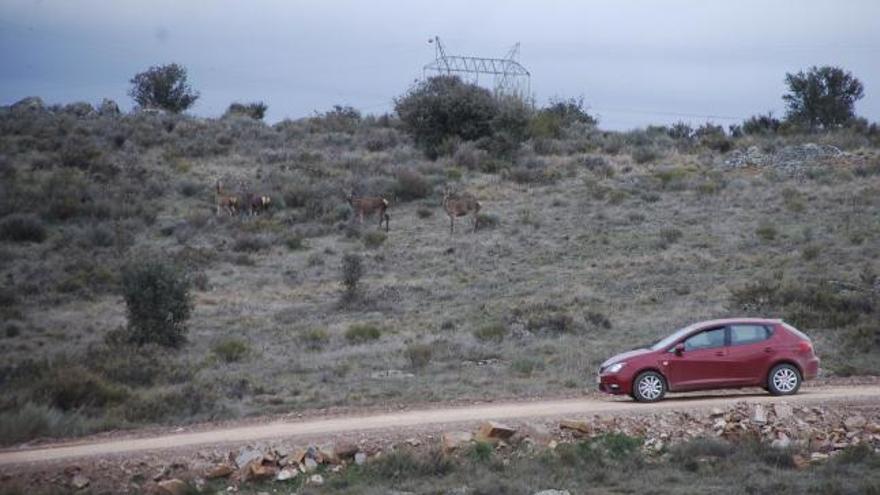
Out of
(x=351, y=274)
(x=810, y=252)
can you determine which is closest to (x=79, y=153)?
(x=351, y=274)

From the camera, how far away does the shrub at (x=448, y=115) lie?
62000 mm

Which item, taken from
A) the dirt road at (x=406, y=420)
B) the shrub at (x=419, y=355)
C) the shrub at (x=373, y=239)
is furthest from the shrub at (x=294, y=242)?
the dirt road at (x=406, y=420)

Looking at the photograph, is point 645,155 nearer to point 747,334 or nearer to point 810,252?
point 810,252

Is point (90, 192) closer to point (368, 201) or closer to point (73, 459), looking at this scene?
point (368, 201)

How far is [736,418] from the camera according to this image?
20.4 metres

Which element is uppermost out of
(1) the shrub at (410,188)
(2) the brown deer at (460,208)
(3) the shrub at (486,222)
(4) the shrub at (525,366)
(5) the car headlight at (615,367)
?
(1) the shrub at (410,188)

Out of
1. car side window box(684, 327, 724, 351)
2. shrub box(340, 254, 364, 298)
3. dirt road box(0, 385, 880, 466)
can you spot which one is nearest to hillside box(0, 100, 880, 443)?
shrub box(340, 254, 364, 298)

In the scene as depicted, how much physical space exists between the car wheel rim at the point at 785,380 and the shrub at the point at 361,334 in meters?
11.4

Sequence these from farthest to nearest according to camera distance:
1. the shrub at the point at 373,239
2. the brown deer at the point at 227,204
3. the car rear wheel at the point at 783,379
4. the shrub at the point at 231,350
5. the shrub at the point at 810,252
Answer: the brown deer at the point at 227,204 → the shrub at the point at 373,239 → the shrub at the point at 810,252 → the shrub at the point at 231,350 → the car rear wheel at the point at 783,379

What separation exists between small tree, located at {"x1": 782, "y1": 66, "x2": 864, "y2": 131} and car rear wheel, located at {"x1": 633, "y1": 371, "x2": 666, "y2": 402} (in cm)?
5917

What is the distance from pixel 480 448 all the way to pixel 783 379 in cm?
698

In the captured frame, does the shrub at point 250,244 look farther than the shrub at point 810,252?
Yes

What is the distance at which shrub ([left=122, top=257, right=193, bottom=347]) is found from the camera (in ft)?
97.7

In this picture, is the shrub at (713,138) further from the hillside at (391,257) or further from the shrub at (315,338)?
the shrub at (315,338)
